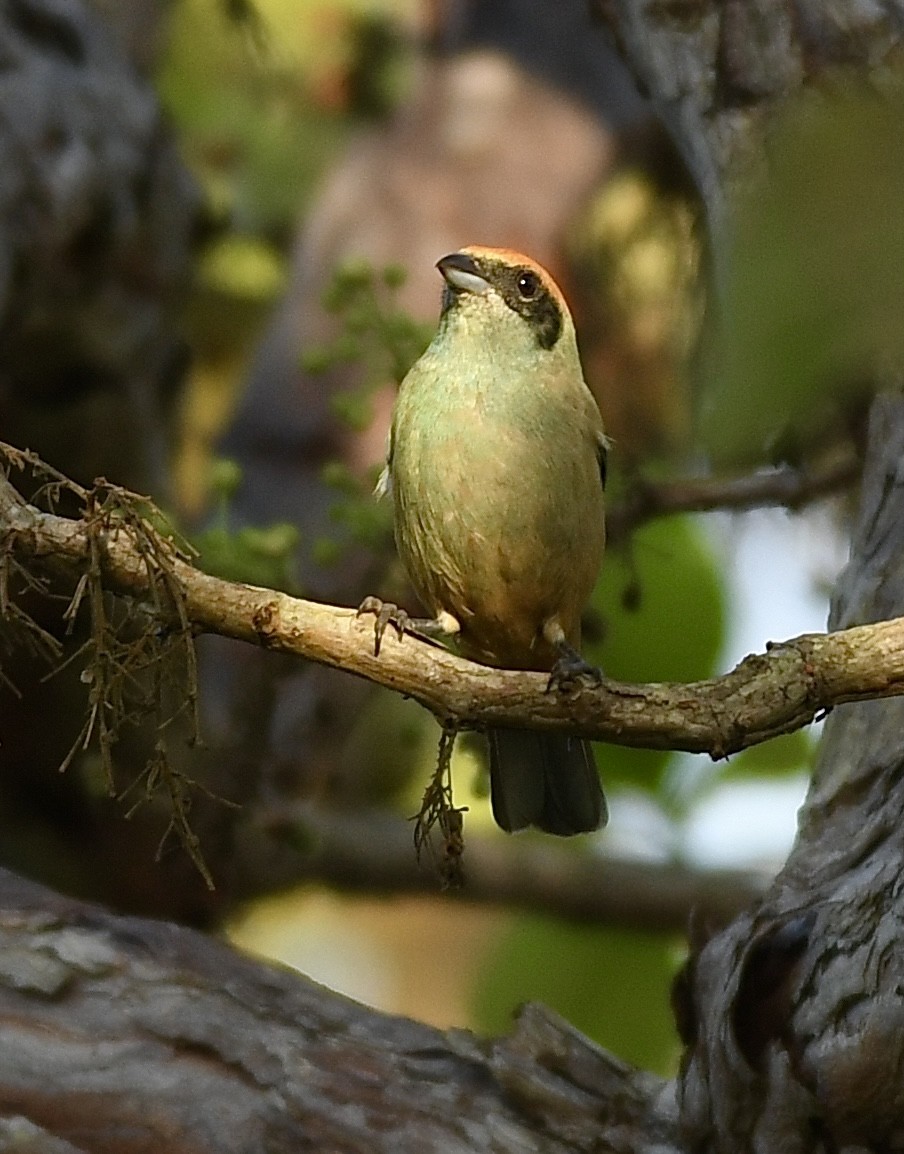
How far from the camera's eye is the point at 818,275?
0.55 meters

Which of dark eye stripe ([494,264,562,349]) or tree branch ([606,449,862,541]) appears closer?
dark eye stripe ([494,264,562,349])

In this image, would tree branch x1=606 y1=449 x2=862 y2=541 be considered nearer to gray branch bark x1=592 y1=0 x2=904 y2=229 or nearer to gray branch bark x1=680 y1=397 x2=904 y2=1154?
gray branch bark x1=592 y1=0 x2=904 y2=229

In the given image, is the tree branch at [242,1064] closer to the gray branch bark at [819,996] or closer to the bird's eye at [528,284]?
the gray branch bark at [819,996]

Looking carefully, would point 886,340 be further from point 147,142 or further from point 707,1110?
point 147,142

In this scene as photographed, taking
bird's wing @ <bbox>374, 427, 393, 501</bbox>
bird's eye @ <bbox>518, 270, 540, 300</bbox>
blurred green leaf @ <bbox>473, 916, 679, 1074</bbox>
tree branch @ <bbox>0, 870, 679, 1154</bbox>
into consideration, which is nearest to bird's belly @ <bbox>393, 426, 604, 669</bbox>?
bird's wing @ <bbox>374, 427, 393, 501</bbox>

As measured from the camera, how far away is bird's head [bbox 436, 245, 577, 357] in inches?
117

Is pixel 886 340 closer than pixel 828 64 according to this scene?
Yes

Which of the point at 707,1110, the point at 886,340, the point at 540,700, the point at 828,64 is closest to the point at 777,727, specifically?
the point at 540,700

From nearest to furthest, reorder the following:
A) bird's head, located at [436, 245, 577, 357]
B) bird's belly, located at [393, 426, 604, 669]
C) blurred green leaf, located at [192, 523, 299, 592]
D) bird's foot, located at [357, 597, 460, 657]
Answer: bird's foot, located at [357, 597, 460, 657], bird's belly, located at [393, 426, 604, 669], blurred green leaf, located at [192, 523, 299, 592], bird's head, located at [436, 245, 577, 357]

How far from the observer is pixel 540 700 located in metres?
1.76

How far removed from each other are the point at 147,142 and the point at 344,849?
181cm

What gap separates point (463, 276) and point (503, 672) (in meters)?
1.38

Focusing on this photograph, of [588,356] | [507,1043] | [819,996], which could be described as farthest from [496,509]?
[588,356]

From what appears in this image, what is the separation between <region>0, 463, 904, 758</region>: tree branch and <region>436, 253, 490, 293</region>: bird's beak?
1351mm
